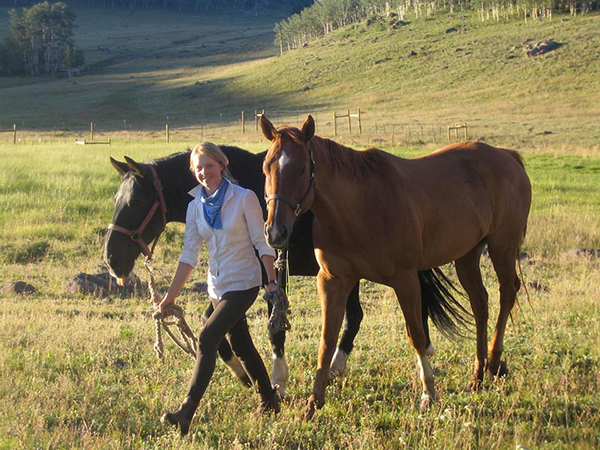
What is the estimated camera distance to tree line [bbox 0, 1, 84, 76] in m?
91.4

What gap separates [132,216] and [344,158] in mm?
1747

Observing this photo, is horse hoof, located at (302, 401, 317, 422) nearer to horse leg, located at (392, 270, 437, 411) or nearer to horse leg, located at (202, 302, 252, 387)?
horse leg, located at (202, 302, 252, 387)

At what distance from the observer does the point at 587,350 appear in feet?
18.2

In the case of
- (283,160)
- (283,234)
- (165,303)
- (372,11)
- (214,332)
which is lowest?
(214,332)

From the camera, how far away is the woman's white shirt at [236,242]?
4.06 meters

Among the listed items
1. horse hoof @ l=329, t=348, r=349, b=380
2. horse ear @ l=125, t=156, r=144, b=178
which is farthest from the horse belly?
Result: horse ear @ l=125, t=156, r=144, b=178

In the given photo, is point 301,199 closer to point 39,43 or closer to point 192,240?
point 192,240

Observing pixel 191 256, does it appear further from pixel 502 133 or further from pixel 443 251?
pixel 502 133

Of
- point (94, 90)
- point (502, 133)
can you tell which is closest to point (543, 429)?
point (502, 133)

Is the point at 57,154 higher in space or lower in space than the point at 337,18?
lower

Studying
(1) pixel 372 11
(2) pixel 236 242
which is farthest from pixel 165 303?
(1) pixel 372 11

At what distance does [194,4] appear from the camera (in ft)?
536

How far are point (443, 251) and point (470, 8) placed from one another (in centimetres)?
9424

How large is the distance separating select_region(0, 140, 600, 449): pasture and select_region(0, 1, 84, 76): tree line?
A: 92.2m
